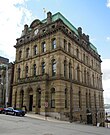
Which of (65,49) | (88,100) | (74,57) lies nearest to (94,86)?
(88,100)

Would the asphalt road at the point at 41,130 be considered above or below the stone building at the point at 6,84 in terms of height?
below

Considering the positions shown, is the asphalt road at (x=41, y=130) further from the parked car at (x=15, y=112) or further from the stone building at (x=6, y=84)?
the stone building at (x=6, y=84)

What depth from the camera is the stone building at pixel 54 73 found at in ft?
103

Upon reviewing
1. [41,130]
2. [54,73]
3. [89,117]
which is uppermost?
[54,73]

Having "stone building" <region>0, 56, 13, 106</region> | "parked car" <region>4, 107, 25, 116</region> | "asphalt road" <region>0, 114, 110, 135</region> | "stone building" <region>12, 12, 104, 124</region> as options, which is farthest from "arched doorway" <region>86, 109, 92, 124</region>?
"asphalt road" <region>0, 114, 110, 135</region>

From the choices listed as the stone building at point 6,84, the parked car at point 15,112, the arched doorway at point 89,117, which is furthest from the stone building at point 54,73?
the parked car at point 15,112

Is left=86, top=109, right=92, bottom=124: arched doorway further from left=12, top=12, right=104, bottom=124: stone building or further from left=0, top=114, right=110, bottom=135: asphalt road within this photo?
left=0, top=114, right=110, bottom=135: asphalt road

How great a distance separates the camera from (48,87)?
107 feet

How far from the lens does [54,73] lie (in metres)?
32.9

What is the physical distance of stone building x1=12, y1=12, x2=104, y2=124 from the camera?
31.5 metres

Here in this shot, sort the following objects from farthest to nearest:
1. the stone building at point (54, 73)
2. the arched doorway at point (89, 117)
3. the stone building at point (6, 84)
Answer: the stone building at point (6, 84) → the arched doorway at point (89, 117) → the stone building at point (54, 73)

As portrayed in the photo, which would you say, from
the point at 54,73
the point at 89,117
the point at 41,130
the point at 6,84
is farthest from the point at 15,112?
the point at 89,117

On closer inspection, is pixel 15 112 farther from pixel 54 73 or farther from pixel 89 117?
pixel 89 117

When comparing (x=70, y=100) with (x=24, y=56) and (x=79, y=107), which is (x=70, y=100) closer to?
(x=79, y=107)
